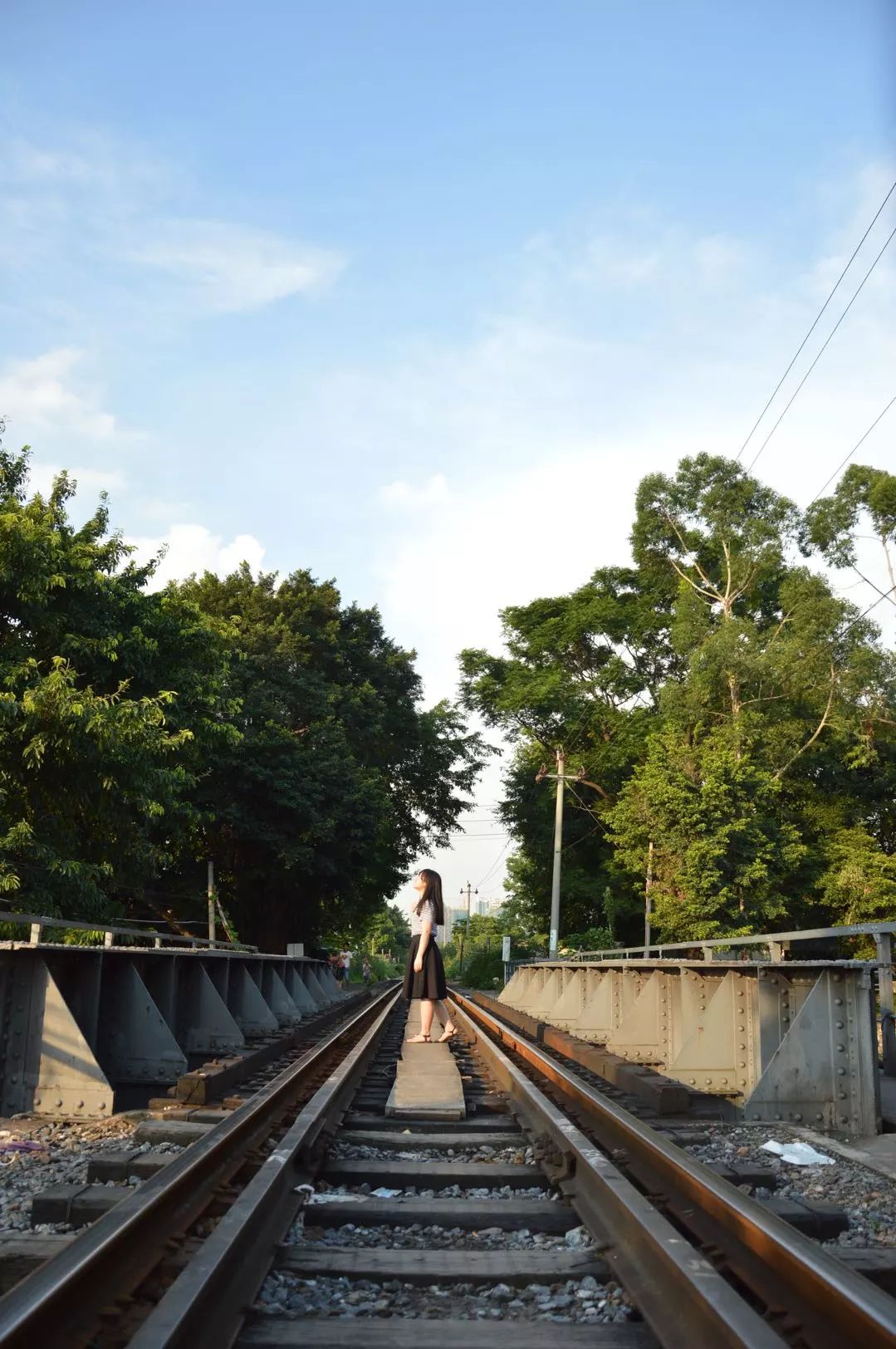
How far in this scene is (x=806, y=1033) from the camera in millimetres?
6707

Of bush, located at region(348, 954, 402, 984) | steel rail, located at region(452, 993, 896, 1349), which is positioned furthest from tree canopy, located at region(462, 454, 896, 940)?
steel rail, located at region(452, 993, 896, 1349)

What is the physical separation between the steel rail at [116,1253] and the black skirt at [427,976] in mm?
4420

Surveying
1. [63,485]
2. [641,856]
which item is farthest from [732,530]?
[63,485]

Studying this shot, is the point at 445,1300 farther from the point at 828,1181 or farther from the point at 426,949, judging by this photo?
the point at 426,949

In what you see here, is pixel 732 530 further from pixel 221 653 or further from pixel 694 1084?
pixel 694 1084

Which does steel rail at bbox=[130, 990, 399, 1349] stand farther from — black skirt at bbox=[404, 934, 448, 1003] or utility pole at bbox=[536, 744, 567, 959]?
utility pole at bbox=[536, 744, 567, 959]

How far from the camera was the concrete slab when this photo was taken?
6617 millimetres

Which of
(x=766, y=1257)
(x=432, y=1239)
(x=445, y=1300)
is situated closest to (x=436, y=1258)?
(x=445, y=1300)

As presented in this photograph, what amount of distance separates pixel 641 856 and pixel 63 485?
22.8 m

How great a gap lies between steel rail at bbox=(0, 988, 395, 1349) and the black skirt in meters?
4.42

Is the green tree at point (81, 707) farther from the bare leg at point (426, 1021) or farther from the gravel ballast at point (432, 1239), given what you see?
the gravel ballast at point (432, 1239)

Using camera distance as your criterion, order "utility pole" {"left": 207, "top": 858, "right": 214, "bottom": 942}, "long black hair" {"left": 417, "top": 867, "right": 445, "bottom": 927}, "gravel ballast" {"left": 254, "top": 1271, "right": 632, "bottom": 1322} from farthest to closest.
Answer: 1. "utility pole" {"left": 207, "top": 858, "right": 214, "bottom": 942}
2. "long black hair" {"left": 417, "top": 867, "right": 445, "bottom": 927}
3. "gravel ballast" {"left": 254, "top": 1271, "right": 632, "bottom": 1322}

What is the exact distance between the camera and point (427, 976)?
9609 mm

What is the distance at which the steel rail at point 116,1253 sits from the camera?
2.54 metres
